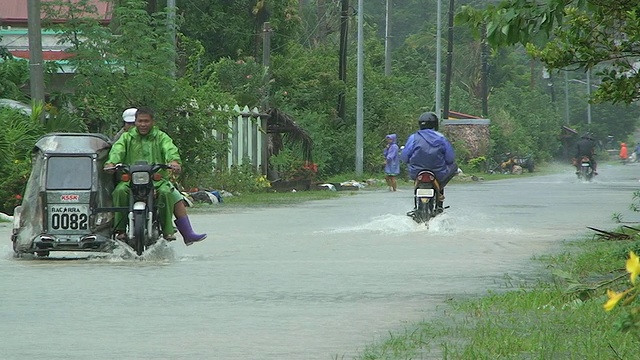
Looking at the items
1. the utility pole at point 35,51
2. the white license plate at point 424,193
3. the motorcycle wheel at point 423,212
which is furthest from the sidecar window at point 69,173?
the utility pole at point 35,51

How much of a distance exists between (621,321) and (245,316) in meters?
5.98

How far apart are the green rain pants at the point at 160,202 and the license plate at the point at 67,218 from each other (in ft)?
1.36

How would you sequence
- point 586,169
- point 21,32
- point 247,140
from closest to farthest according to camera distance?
point 247,140
point 21,32
point 586,169

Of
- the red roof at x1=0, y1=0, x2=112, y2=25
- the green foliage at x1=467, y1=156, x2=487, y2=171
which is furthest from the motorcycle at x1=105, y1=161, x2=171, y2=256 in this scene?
the green foliage at x1=467, y1=156, x2=487, y2=171

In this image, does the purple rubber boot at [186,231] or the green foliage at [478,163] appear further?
the green foliage at [478,163]

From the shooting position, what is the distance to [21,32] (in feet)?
146

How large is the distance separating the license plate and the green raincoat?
1.41ft

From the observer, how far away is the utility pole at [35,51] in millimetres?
27969

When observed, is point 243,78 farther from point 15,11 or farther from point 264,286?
point 264,286

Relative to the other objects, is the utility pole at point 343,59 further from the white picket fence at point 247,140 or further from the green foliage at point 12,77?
the green foliage at point 12,77

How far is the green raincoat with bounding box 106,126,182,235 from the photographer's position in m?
16.3

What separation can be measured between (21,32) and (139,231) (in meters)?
29.7

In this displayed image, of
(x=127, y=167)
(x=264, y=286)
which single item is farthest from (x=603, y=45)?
(x=127, y=167)

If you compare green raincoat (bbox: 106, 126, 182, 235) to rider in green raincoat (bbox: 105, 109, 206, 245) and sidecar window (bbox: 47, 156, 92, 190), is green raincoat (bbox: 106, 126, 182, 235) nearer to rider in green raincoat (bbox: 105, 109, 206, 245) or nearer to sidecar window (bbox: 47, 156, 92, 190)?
rider in green raincoat (bbox: 105, 109, 206, 245)
